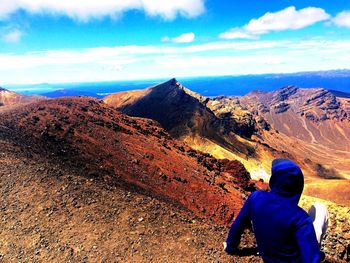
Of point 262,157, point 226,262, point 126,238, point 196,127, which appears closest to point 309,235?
point 226,262

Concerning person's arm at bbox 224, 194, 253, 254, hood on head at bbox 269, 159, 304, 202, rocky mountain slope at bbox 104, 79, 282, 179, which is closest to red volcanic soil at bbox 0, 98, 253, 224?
person's arm at bbox 224, 194, 253, 254

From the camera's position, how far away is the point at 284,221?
4.32m

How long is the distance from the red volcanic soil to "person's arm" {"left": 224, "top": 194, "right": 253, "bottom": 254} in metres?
12.3

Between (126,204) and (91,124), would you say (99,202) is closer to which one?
(126,204)

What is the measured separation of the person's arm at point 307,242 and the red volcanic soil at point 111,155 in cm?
1340

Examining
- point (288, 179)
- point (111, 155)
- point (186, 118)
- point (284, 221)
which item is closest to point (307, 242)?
point (284, 221)

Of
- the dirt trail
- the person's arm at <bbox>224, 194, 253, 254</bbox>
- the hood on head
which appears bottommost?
the dirt trail

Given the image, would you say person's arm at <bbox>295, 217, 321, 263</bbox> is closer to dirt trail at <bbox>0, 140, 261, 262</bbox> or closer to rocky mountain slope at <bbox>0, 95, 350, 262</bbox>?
rocky mountain slope at <bbox>0, 95, 350, 262</bbox>

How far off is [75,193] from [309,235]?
475 inches

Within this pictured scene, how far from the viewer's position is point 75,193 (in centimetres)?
1469

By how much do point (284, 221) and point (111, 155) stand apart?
17655mm

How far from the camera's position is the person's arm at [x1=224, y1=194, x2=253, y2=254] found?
4.83 metres

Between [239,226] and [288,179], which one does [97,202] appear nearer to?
[239,226]

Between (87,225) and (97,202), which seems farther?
(97,202)
